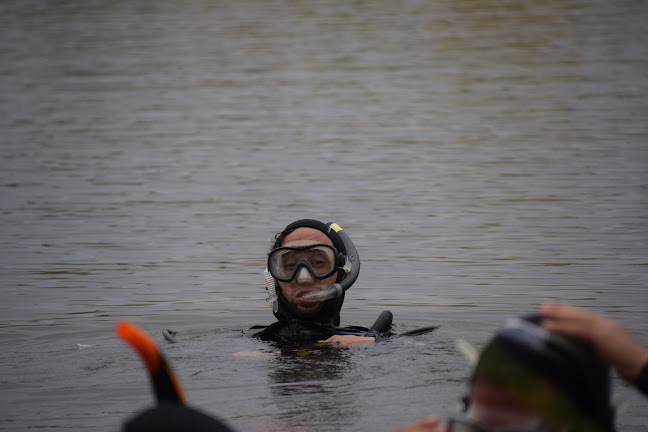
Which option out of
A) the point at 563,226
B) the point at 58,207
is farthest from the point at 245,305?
the point at 58,207

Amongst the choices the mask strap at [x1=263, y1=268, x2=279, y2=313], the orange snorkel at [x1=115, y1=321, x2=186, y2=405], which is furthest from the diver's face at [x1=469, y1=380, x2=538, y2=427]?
the mask strap at [x1=263, y1=268, x2=279, y2=313]

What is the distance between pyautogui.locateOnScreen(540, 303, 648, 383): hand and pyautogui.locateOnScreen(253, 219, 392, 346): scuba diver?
13.3 feet

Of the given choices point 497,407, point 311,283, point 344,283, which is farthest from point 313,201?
point 497,407

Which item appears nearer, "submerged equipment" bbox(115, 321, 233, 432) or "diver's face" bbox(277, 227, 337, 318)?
"submerged equipment" bbox(115, 321, 233, 432)

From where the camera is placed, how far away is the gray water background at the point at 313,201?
18.7ft

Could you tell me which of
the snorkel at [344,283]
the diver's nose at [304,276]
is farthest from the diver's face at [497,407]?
the diver's nose at [304,276]

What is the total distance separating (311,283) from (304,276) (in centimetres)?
8

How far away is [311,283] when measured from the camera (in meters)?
6.25

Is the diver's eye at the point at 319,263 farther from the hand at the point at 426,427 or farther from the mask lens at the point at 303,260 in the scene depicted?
the hand at the point at 426,427

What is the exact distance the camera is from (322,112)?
79.8ft

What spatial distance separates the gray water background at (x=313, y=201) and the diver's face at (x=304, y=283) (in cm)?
34

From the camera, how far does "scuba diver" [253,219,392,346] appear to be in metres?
6.21

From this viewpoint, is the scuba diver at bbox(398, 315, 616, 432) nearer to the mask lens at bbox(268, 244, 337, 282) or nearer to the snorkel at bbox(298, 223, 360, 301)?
the snorkel at bbox(298, 223, 360, 301)

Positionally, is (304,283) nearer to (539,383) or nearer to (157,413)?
(157,413)
